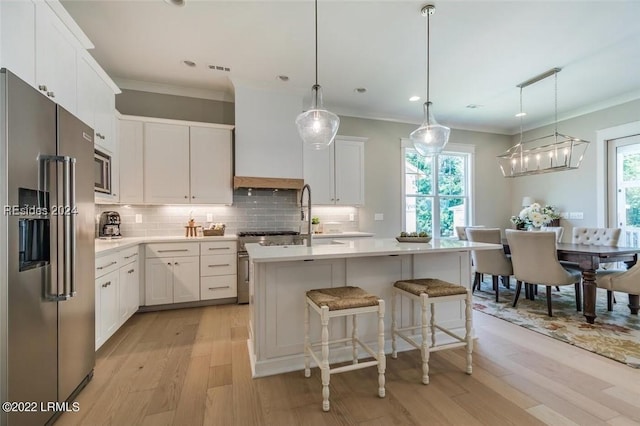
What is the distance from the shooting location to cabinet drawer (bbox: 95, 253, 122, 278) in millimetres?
2490

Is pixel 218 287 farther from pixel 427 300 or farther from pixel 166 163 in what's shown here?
pixel 427 300

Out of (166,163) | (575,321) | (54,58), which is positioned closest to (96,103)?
(54,58)

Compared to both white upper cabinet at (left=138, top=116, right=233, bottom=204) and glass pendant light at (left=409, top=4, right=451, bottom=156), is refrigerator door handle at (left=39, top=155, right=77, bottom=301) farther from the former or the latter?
glass pendant light at (left=409, top=4, right=451, bottom=156)

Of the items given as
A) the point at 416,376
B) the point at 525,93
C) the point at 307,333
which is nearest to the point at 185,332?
the point at 307,333

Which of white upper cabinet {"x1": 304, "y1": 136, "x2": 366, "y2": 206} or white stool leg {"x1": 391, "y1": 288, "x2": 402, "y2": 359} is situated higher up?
white upper cabinet {"x1": 304, "y1": 136, "x2": 366, "y2": 206}

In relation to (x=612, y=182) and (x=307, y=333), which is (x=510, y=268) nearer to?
(x=612, y=182)

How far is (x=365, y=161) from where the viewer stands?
5.32 metres

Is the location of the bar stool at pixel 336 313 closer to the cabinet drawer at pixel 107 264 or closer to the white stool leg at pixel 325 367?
the white stool leg at pixel 325 367

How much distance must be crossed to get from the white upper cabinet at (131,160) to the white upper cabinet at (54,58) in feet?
4.23

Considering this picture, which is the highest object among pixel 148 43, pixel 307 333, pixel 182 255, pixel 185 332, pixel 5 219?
pixel 148 43

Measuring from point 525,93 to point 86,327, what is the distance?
19.4ft

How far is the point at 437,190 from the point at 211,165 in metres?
4.22

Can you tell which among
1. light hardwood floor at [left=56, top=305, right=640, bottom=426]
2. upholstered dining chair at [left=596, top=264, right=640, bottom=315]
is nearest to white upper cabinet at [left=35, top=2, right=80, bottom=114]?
light hardwood floor at [left=56, top=305, right=640, bottom=426]

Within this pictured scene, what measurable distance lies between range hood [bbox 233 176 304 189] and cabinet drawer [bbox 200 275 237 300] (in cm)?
126
